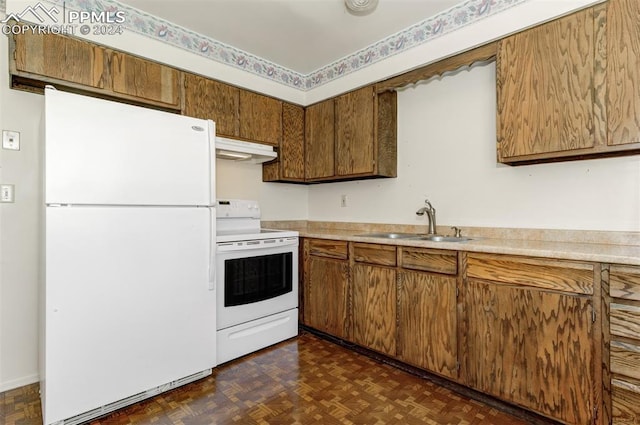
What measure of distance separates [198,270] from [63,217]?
0.79 metres

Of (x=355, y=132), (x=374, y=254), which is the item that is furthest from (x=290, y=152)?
(x=374, y=254)

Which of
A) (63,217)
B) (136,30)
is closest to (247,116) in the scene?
(136,30)

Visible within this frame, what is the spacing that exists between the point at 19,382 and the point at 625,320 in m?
3.39

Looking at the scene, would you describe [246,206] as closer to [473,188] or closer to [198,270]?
[198,270]

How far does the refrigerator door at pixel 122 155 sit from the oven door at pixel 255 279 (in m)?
0.51

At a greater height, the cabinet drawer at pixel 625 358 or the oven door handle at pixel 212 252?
the oven door handle at pixel 212 252

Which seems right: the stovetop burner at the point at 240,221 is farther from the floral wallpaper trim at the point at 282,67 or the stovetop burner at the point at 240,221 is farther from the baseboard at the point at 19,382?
the baseboard at the point at 19,382

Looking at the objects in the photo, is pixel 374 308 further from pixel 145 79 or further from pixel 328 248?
pixel 145 79

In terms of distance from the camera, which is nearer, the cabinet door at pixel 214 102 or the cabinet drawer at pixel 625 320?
the cabinet drawer at pixel 625 320

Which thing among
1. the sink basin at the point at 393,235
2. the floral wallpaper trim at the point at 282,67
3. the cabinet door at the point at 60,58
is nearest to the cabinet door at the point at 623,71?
the floral wallpaper trim at the point at 282,67

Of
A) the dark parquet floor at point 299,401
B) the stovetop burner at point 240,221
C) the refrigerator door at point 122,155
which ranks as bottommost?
the dark parquet floor at point 299,401

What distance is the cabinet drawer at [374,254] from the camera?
2.28 metres

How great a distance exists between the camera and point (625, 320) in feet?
4.60

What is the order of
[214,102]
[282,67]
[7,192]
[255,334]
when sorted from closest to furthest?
[7,192], [255,334], [214,102], [282,67]
